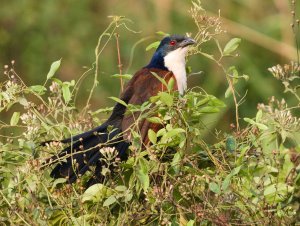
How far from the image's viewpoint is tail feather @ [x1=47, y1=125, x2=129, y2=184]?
2.94m

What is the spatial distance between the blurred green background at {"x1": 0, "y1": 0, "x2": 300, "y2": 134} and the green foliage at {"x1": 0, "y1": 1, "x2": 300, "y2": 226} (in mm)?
4509

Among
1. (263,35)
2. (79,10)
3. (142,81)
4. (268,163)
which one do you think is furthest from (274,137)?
(79,10)

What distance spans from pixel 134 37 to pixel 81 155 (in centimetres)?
582

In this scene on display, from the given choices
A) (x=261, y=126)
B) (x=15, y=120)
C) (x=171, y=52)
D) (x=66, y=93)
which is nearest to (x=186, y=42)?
(x=171, y=52)

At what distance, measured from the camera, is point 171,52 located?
412cm

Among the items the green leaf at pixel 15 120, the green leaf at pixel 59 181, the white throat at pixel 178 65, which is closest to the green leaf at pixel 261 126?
the green leaf at pixel 59 181

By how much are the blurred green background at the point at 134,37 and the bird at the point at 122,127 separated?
10.8 feet

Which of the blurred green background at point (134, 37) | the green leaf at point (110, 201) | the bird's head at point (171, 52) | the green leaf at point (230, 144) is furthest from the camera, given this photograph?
the blurred green background at point (134, 37)

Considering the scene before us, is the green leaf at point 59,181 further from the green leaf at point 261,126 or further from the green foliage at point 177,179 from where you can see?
the green leaf at point 261,126

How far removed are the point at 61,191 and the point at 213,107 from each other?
51 cm

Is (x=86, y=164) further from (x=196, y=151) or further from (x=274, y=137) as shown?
(x=274, y=137)

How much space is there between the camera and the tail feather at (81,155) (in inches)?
116

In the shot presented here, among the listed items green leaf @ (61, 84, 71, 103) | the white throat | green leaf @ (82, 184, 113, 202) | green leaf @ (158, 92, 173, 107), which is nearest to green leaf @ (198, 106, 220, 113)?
green leaf @ (158, 92, 173, 107)

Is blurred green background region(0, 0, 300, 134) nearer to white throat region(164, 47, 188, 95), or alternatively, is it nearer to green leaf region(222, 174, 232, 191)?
white throat region(164, 47, 188, 95)
